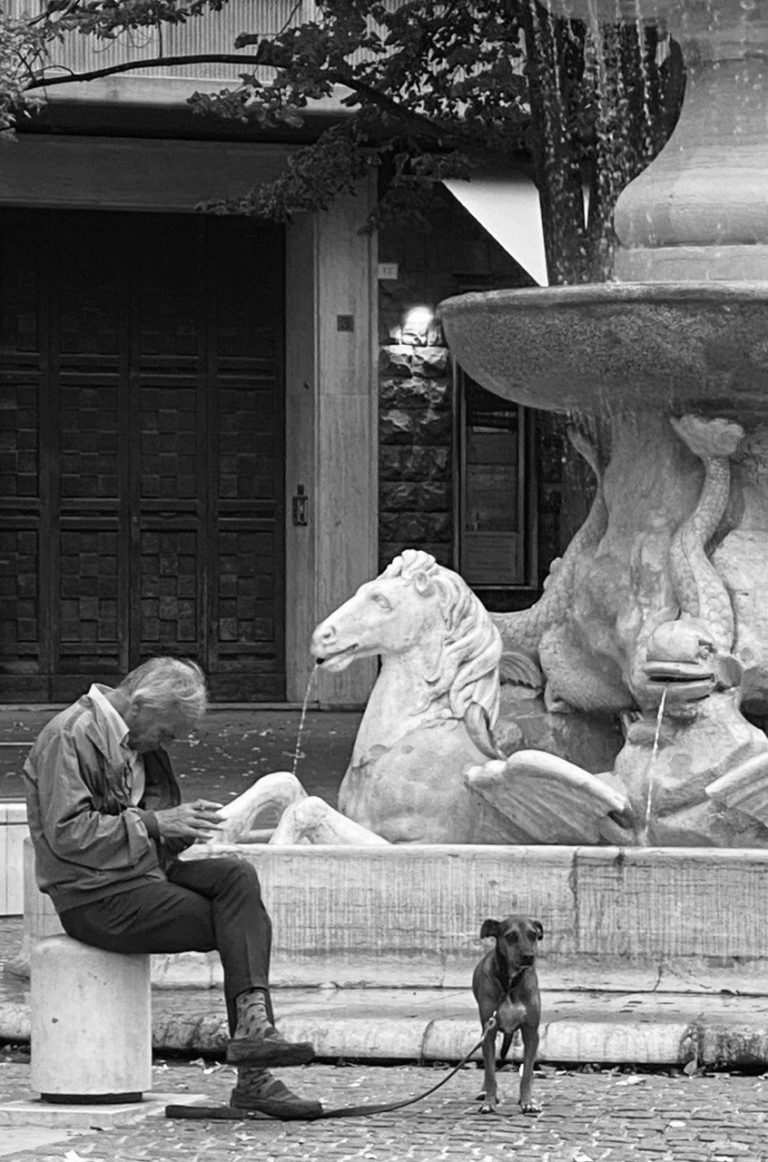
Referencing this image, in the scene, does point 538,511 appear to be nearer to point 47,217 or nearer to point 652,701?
point 47,217

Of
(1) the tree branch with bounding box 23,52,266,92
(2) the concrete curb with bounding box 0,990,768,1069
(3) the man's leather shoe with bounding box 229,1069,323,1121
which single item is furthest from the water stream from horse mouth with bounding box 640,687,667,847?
(1) the tree branch with bounding box 23,52,266,92

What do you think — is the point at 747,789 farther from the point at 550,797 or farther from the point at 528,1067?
the point at 528,1067

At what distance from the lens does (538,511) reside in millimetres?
23406

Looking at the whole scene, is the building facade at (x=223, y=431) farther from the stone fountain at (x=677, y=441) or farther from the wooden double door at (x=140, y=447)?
the stone fountain at (x=677, y=441)

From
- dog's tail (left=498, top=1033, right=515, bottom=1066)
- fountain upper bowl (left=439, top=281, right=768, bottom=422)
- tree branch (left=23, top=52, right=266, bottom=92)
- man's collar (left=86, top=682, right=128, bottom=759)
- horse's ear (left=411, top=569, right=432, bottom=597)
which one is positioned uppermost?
tree branch (left=23, top=52, right=266, bottom=92)

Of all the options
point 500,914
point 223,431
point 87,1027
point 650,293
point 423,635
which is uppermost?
point 223,431

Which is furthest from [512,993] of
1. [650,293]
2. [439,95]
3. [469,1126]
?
[439,95]

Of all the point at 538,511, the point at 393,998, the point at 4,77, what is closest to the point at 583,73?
the point at 4,77

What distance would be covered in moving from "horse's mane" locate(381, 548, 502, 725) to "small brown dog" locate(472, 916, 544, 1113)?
264cm

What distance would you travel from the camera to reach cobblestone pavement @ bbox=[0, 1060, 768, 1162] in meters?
7.07

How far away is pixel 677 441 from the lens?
10.5 metres

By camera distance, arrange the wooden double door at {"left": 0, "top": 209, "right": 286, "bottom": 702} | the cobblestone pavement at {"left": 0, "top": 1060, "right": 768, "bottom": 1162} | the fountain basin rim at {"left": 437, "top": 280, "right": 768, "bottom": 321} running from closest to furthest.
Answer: the cobblestone pavement at {"left": 0, "top": 1060, "right": 768, "bottom": 1162} → the fountain basin rim at {"left": 437, "top": 280, "right": 768, "bottom": 321} → the wooden double door at {"left": 0, "top": 209, "right": 286, "bottom": 702}

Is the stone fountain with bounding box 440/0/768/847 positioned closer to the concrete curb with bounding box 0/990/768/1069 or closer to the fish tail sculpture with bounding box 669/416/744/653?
the fish tail sculpture with bounding box 669/416/744/653

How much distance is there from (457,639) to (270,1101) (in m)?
3.03
